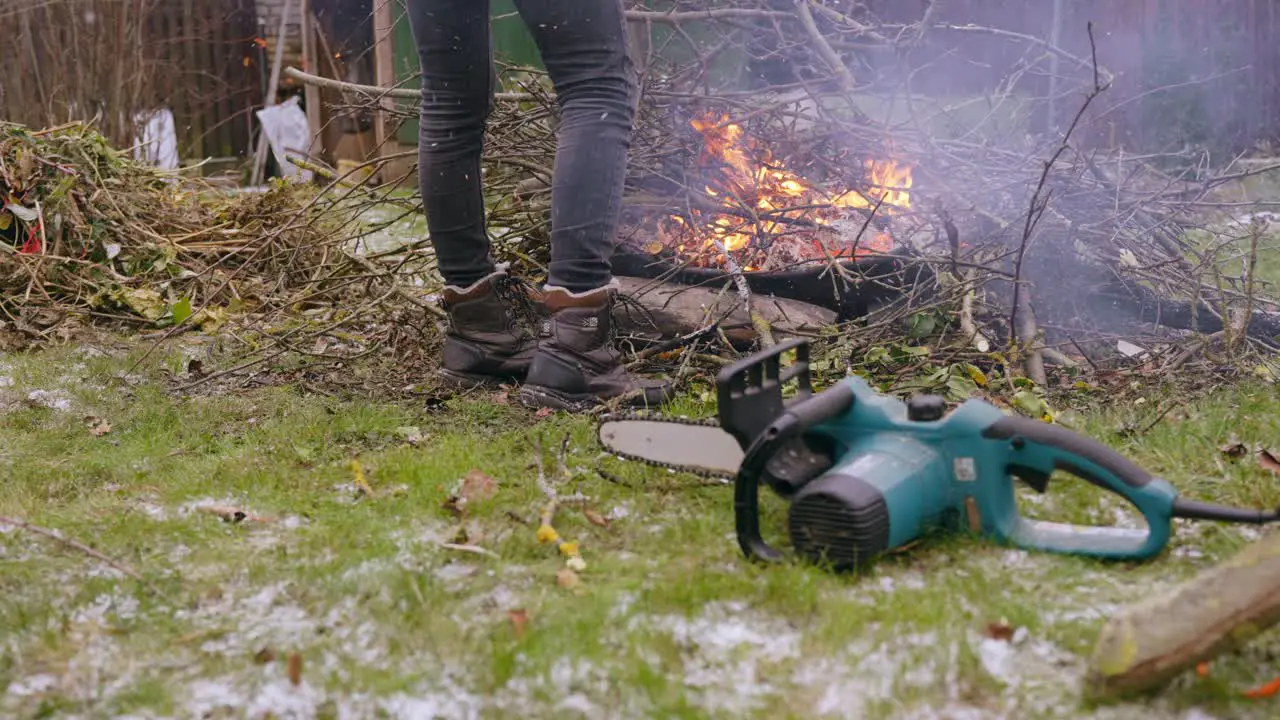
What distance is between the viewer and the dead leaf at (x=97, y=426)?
9.37 ft

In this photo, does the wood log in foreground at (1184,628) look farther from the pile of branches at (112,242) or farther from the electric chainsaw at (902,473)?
the pile of branches at (112,242)

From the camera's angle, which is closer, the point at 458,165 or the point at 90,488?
the point at 90,488

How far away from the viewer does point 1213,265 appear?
3344 mm

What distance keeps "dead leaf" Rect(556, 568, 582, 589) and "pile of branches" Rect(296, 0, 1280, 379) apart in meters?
1.56

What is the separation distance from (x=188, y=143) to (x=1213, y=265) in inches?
365

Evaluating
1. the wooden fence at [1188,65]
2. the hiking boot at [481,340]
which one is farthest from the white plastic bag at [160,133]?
the wooden fence at [1188,65]

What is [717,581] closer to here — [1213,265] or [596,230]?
[596,230]

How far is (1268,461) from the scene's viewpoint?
7.14 ft

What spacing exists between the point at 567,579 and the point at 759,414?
407 millimetres

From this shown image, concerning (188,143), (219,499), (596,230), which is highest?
(596,230)

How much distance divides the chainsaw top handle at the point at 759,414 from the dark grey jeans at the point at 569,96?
0.95m

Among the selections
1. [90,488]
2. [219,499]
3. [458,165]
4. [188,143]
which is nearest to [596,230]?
[458,165]

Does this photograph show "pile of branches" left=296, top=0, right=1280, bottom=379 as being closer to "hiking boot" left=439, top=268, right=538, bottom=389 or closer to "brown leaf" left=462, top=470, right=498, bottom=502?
"hiking boot" left=439, top=268, right=538, bottom=389

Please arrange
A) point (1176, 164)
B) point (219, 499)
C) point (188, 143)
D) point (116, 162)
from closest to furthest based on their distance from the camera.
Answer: point (219, 499) → point (116, 162) → point (1176, 164) → point (188, 143)
